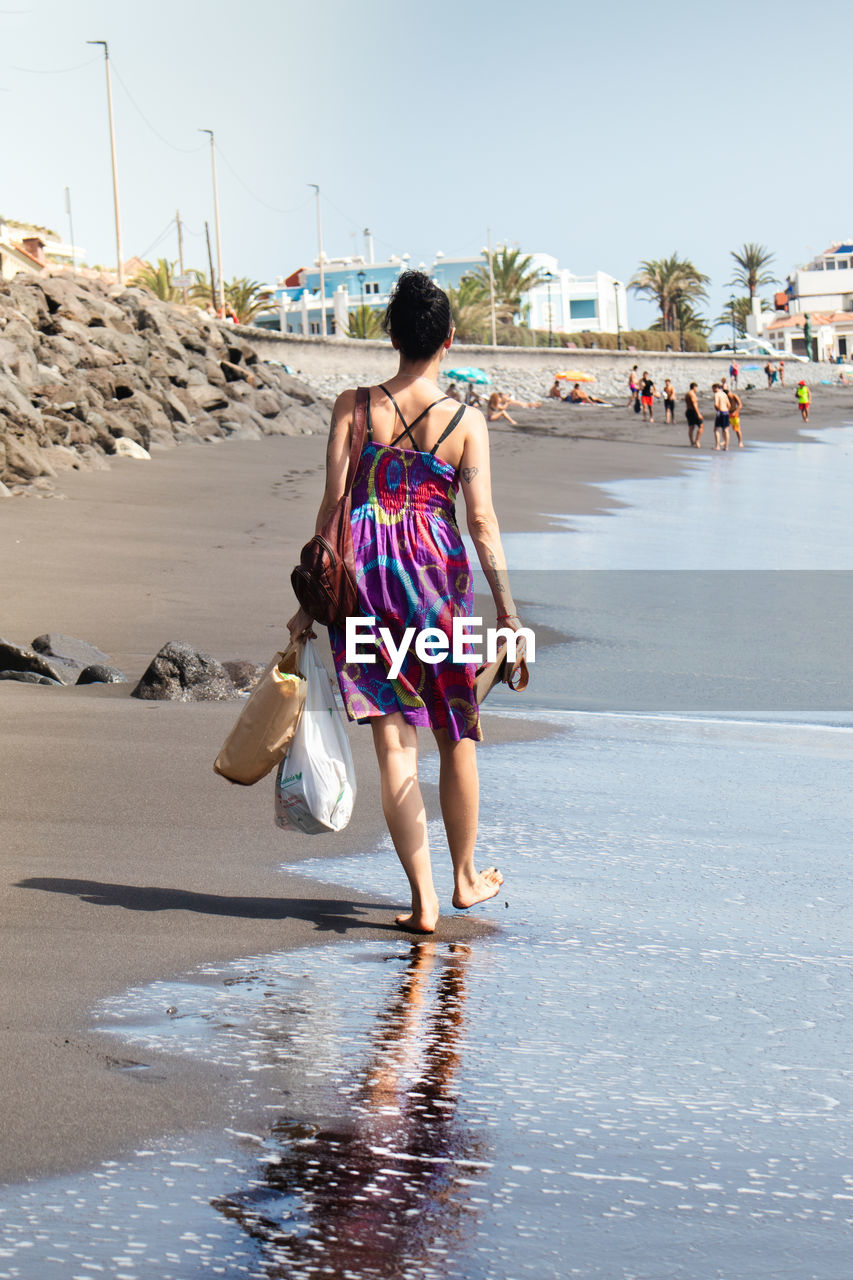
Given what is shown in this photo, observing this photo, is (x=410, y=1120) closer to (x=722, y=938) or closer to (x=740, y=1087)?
(x=740, y=1087)

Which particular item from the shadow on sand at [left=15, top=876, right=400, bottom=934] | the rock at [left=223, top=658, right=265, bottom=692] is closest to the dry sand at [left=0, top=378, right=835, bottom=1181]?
the shadow on sand at [left=15, top=876, right=400, bottom=934]

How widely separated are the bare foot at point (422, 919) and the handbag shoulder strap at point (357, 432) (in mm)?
1121

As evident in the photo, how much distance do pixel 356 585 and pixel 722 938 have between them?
1315mm

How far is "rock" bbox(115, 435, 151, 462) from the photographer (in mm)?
22938

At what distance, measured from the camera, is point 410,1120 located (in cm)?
257

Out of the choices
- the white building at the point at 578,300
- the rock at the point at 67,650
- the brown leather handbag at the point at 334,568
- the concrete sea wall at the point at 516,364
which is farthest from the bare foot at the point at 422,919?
the white building at the point at 578,300

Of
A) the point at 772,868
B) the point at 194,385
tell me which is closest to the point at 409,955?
the point at 772,868

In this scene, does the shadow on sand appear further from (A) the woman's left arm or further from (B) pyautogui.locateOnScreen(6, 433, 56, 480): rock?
(B) pyautogui.locateOnScreen(6, 433, 56, 480): rock

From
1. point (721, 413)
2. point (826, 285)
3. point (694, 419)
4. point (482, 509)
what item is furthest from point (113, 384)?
point (826, 285)

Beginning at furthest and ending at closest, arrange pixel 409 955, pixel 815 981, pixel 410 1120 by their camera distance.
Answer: pixel 409 955 → pixel 815 981 → pixel 410 1120

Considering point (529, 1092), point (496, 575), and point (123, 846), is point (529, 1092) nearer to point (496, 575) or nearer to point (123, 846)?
point (496, 575)

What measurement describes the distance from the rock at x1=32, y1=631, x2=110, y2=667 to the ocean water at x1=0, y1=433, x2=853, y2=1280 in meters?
3.99

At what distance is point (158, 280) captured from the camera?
6588 cm

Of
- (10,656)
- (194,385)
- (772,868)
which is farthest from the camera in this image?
(194,385)
